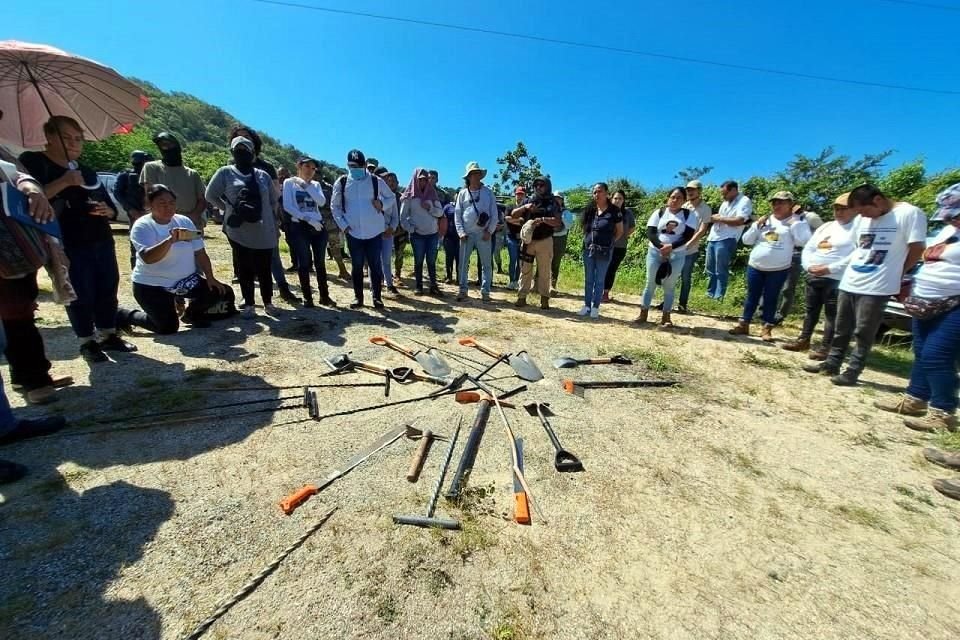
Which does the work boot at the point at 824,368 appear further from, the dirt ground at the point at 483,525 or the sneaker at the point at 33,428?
the sneaker at the point at 33,428

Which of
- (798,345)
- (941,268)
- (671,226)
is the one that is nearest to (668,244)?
(671,226)

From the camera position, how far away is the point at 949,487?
258cm

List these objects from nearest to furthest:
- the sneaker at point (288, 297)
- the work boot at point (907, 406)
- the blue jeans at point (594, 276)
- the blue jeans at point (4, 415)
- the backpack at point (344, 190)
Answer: the blue jeans at point (4, 415)
the work boot at point (907, 406)
the backpack at point (344, 190)
the sneaker at point (288, 297)
the blue jeans at point (594, 276)

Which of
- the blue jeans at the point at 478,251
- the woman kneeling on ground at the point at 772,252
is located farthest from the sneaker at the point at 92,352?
the woman kneeling on ground at the point at 772,252

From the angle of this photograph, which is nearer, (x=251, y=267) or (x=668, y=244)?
(x=251, y=267)

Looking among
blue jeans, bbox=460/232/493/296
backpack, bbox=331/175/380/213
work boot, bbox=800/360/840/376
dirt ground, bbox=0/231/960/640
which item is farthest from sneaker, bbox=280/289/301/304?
work boot, bbox=800/360/840/376

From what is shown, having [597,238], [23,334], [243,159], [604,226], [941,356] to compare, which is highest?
[243,159]

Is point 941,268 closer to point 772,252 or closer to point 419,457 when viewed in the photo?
point 772,252

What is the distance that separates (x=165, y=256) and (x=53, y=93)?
1673 millimetres

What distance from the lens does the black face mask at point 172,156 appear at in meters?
5.16

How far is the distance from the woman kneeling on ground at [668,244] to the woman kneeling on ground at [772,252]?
0.96 metres

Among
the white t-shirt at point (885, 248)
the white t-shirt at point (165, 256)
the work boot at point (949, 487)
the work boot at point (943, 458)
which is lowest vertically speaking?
the work boot at point (949, 487)

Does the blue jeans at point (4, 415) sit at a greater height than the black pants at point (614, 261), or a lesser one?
lesser

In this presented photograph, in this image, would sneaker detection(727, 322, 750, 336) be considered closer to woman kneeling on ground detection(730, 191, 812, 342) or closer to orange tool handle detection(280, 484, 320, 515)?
woman kneeling on ground detection(730, 191, 812, 342)
